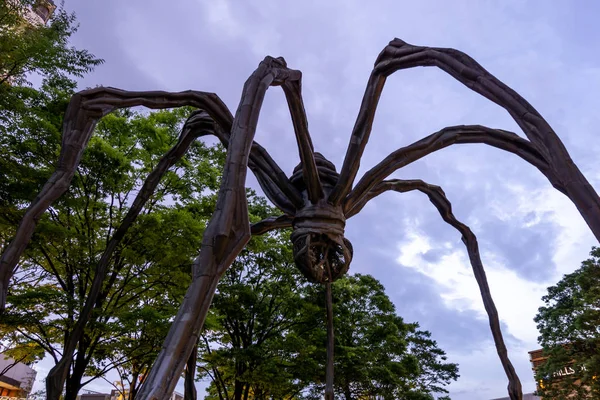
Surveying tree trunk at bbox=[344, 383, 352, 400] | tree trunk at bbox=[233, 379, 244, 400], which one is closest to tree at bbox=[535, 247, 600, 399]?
tree trunk at bbox=[344, 383, 352, 400]

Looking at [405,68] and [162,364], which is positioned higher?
[405,68]

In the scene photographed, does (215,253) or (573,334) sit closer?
(215,253)

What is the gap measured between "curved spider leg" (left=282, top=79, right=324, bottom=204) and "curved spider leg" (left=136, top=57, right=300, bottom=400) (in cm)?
99

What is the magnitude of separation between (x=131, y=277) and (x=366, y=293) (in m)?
14.3

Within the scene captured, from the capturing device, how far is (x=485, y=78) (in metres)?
4.52

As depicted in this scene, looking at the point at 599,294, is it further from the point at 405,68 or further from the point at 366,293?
the point at 405,68

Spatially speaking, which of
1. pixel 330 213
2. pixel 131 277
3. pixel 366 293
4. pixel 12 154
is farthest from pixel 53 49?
pixel 366 293

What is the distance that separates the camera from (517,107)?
4.15 m

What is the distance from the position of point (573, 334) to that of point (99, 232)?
2308cm

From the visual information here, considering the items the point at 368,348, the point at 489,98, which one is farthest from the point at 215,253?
the point at 368,348

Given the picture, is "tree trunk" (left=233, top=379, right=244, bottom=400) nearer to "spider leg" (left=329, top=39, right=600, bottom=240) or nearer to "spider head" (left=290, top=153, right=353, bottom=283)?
"spider head" (left=290, top=153, right=353, bottom=283)

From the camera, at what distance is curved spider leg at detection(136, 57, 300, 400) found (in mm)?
2581

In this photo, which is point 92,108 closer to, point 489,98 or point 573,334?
point 489,98

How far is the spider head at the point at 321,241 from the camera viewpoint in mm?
5441
